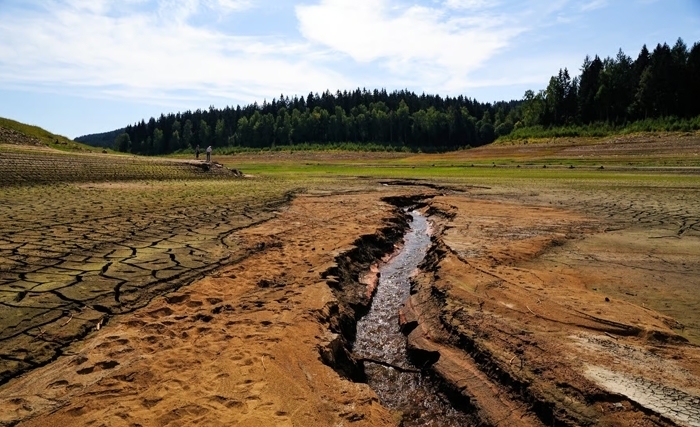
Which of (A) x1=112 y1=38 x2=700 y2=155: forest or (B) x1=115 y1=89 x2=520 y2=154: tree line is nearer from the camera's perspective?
(A) x1=112 y1=38 x2=700 y2=155: forest

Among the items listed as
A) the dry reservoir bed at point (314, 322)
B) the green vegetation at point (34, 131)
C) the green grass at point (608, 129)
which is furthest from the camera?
the green grass at point (608, 129)

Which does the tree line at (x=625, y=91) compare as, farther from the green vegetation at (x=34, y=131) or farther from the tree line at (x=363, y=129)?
the green vegetation at (x=34, y=131)

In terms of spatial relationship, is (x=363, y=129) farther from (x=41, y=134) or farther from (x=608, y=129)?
(x=41, y=134)

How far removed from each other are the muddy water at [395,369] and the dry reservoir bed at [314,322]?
0.20 m

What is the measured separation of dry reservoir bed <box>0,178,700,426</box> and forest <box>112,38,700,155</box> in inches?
2123

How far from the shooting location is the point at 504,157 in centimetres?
5219

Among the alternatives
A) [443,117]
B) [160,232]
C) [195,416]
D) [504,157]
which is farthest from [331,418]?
[443,117]

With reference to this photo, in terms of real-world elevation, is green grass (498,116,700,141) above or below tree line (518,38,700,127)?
below

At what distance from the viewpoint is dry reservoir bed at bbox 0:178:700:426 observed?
3666mm

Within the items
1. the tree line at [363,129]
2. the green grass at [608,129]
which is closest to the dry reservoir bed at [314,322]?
the green grass at [608,129]

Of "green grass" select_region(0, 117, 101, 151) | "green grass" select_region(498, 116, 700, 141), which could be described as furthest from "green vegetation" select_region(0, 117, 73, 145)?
"green grass" select_region(498, 116, 700, 141)

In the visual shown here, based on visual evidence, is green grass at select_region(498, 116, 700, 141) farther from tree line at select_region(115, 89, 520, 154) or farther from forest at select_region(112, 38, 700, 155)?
tree line at select_region(115, 89, 520, 154)

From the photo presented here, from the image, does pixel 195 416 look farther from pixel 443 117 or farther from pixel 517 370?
pixel 443 117

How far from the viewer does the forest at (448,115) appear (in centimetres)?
5762
